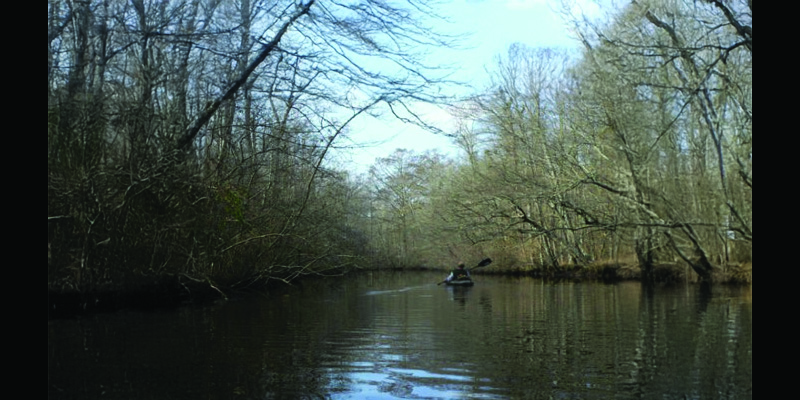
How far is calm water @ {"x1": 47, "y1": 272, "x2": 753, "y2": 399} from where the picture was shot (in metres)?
6.53

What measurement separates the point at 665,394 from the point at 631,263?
19333 mm

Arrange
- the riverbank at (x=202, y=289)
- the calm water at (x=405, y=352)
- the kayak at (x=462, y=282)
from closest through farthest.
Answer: the calm water at (x=405, y=352) < the riverbank at (x=202, y=289) < the kayak at (x=462, y=282)

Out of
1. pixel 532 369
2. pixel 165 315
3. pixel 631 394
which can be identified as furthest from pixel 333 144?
pixel 631 394

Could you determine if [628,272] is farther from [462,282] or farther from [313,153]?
[313,153]

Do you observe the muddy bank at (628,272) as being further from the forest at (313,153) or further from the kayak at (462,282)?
the kayak at (462,282)

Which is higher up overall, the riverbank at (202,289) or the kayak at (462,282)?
the riverbank at (202,289)

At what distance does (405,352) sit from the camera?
337 inches

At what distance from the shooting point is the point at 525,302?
16.2m

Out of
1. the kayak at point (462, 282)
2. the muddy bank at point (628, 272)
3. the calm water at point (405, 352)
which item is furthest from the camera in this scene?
the kayak at point (462, 282)

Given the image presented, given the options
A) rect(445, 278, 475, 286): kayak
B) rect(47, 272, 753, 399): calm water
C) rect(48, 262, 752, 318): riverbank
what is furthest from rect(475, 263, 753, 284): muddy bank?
rect(47, 272, 753, 399): calm water

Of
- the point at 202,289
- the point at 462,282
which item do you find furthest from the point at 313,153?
the point at 462,282

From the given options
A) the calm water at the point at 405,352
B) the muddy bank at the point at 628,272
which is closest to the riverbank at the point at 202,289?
the muddy bank at the point at 628,272

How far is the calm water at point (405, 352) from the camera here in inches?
257
